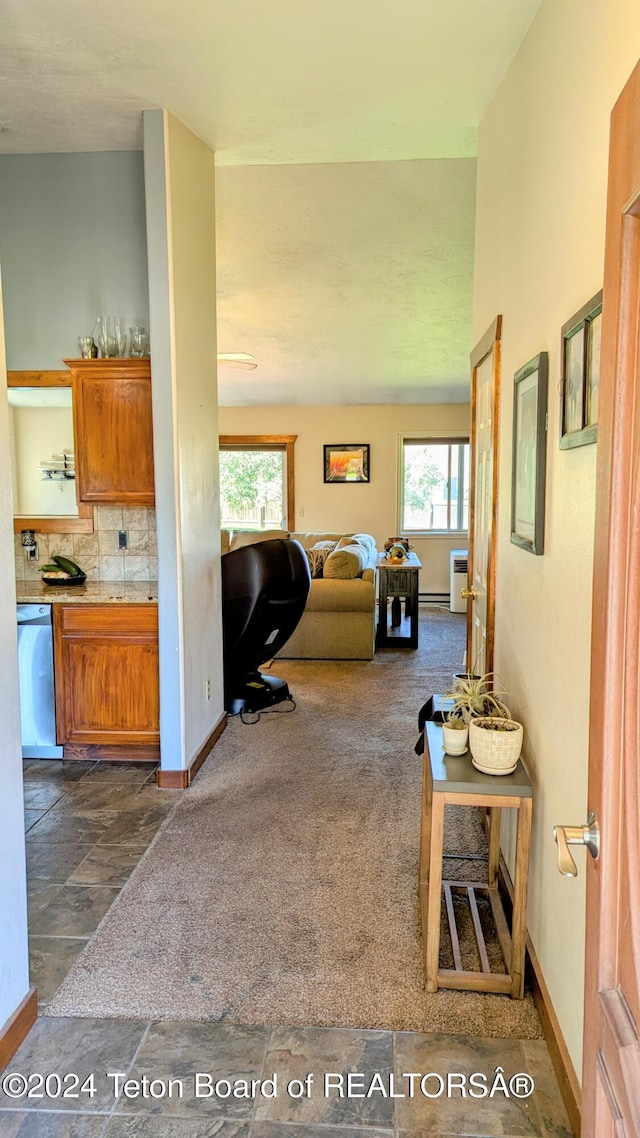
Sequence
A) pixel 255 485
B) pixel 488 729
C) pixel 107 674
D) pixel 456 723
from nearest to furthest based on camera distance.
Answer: pixel 488 729, pixel 456 723, pixel 107 674, pixel 255 485

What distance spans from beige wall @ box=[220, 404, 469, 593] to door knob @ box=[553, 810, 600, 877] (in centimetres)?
808

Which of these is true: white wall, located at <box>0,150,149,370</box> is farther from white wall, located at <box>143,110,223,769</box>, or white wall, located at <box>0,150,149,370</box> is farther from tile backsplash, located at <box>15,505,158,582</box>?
tile backsplash, located at <box>15,505,158,582</box>

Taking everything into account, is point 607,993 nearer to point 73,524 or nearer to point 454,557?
point 73,524

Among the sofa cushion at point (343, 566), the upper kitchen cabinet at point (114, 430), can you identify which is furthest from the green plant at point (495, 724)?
the sofa cushion at point (343, 566)

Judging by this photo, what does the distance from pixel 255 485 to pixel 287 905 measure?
7294 millimetres

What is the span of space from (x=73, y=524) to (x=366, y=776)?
209cm

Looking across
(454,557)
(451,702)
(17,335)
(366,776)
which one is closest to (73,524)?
(17,335)

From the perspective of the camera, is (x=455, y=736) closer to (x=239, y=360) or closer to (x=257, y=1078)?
(x=257, y=1078)

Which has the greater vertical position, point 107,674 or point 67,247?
point 67,247

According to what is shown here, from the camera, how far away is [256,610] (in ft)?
13.3

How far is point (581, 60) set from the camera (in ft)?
5.11

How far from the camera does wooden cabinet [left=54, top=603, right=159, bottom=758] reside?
3.37 m

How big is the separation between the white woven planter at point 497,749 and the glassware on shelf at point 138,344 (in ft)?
8.39

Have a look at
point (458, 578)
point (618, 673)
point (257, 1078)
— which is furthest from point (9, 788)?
point (458, 578)
